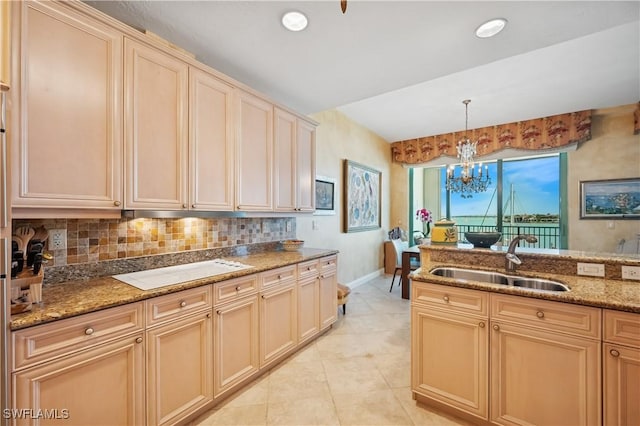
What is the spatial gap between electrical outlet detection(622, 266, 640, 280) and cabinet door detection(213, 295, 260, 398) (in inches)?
94.3

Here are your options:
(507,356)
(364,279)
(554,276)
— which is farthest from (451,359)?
(364,279)

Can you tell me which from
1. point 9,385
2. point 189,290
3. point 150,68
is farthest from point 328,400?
point 150,68

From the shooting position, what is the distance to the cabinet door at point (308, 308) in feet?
8.39

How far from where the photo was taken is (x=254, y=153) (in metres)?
2.42

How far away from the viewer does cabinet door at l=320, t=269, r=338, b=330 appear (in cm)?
286

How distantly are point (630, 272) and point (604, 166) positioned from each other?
3.67 m

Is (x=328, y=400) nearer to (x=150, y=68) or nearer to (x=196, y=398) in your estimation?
(x=196, y=398)

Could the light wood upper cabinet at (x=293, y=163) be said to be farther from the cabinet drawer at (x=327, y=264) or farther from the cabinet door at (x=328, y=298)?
the cabinet door at (x=328, y=298)

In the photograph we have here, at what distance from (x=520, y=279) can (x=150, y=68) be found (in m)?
2.76

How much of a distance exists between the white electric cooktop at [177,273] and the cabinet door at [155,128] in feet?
1.51

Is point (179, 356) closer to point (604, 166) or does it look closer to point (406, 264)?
point (406, 264)

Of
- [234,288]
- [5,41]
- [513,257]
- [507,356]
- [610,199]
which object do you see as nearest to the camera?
[5,41]

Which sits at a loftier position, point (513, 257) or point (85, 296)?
point (513, 257)

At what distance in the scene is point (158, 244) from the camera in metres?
2.07
